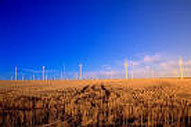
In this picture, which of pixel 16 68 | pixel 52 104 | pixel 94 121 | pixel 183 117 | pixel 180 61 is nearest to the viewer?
pixel 94 121

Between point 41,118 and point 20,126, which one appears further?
point 41,118

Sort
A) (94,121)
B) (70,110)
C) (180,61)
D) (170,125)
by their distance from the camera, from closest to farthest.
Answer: (170,125)
(94,121)
(70,110)
(180,61)

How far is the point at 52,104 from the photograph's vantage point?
7.68 metres

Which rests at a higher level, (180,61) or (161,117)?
(180,61)

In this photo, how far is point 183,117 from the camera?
5.25 metres

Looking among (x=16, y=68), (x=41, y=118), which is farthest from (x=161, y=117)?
(x=16, y=68)

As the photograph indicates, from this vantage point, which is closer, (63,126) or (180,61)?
(63,126)

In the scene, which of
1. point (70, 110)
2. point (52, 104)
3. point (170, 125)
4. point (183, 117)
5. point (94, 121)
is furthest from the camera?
point (52, 104)

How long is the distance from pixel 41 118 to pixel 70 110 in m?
1.48

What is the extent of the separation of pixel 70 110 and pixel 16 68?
54058 mm

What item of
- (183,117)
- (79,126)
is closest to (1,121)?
(79,126)

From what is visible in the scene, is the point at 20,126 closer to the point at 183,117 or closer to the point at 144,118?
the point at 144,118

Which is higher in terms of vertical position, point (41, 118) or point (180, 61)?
point (180, 61)

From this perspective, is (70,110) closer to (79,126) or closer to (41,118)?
(41,118)
